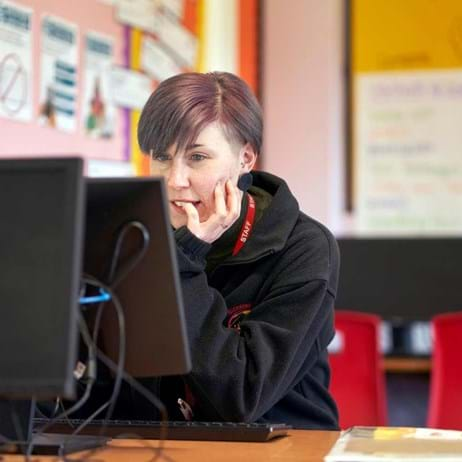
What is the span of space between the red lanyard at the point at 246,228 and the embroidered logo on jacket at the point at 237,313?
0.11 metres

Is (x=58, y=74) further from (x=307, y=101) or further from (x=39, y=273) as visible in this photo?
(x=307, y=101)

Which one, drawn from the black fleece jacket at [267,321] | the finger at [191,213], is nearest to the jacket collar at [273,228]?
the black fleece jacket at [267,321]

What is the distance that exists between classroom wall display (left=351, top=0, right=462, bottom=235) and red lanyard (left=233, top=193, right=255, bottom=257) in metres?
3.78

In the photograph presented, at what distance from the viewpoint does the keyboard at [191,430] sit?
173 centimetres

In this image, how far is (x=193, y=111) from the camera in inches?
77.8

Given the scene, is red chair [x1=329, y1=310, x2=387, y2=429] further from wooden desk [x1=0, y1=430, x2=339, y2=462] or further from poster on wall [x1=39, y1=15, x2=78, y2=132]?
wooden desk [x1=0, y1=430, x2=339, y2=462]

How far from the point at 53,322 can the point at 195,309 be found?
561 millimetres

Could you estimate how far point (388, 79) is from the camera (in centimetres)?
586

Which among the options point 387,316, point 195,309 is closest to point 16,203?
point 195,309

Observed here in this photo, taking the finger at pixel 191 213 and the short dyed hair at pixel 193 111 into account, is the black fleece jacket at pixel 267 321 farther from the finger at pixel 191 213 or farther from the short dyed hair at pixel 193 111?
the short dyed hair at pixel 193 111

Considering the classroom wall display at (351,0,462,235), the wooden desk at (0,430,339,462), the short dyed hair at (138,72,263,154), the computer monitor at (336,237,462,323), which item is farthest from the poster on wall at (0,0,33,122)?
the classroom wall display at (351,0,462,235)

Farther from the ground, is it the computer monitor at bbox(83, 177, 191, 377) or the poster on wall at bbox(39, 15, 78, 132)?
the poster on wall at bbox(39, 15, 78, 132)

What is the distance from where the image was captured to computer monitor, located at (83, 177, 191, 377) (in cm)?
→ 145

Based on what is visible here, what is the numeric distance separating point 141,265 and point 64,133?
2174mm
